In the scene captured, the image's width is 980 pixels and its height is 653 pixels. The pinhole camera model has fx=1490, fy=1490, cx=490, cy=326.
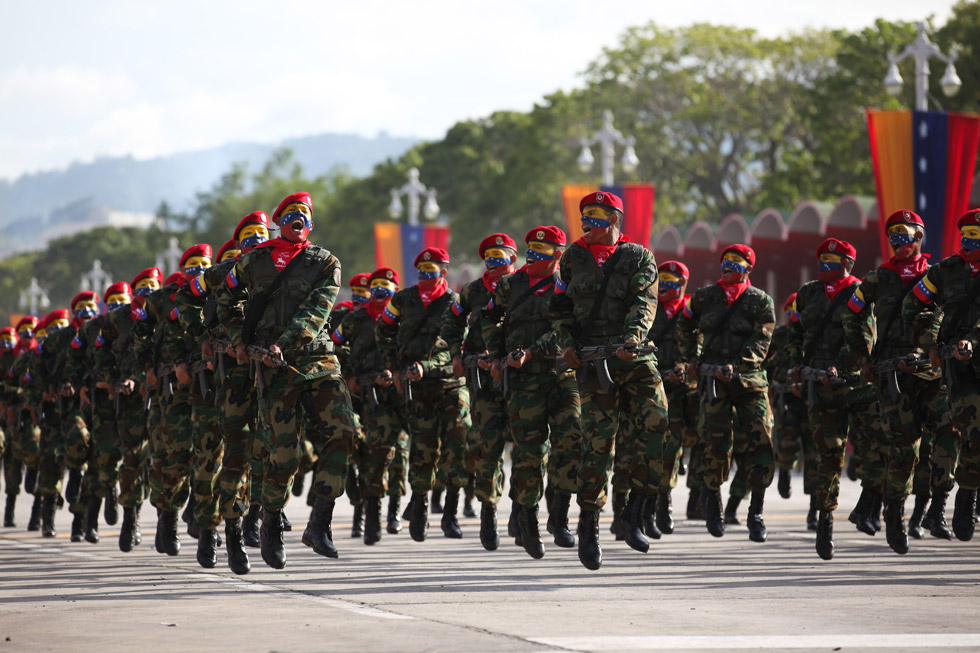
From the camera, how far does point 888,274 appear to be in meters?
11.0

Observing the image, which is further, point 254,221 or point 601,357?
point 254,221

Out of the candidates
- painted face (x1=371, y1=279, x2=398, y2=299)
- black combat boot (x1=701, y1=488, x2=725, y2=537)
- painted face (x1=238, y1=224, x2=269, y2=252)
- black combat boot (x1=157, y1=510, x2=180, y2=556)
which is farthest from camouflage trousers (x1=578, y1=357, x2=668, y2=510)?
painted face (x1=371, y1=279, x2=398, y2=299)

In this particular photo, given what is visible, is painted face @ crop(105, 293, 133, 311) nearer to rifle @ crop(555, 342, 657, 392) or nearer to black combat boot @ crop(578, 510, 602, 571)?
rifle @ crop(555, 342, 657, 392)

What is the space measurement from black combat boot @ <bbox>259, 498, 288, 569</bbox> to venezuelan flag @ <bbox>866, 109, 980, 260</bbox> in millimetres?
11919

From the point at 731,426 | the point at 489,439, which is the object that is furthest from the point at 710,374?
the point at 489,439

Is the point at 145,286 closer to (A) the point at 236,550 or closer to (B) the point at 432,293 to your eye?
(B) the point at 432,293

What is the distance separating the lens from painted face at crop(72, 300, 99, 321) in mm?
14258

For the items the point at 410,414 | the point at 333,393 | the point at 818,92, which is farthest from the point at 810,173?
the point at 333,393

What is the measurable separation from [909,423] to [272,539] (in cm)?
472

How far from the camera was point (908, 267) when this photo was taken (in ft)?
35.9

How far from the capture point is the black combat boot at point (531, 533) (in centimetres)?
993

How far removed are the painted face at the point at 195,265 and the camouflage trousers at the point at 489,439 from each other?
2288 millimetres

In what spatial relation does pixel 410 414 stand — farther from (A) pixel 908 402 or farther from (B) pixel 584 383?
(A) pixel 908 402

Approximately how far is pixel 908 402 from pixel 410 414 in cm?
409
